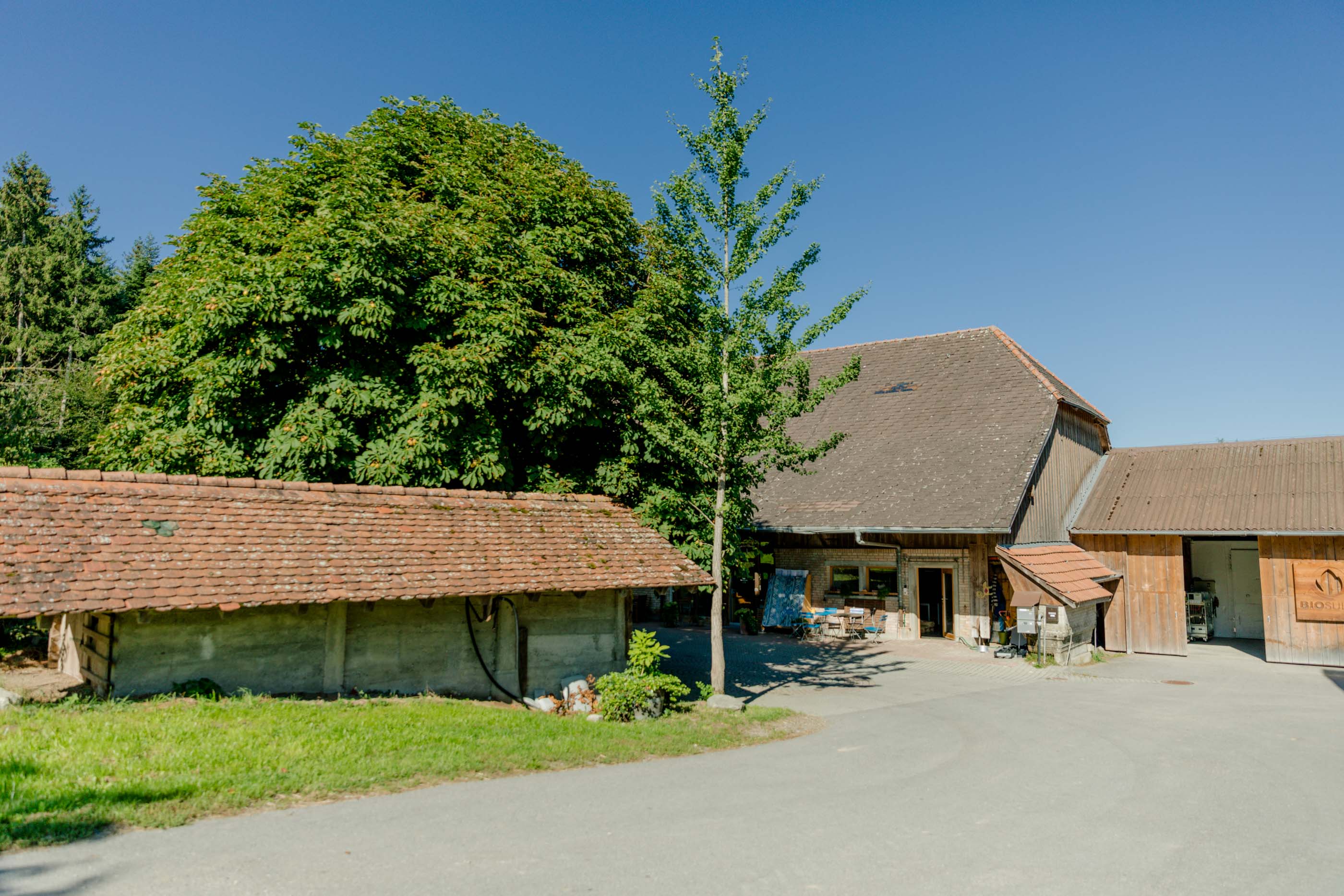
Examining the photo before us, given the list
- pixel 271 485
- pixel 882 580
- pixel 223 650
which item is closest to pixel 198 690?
pixel 223 650

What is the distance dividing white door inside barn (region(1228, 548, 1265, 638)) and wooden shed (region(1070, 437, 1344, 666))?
0.03 metres

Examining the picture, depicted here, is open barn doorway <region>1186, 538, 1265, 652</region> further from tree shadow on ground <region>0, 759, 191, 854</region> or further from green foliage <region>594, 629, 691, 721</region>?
tree shadow on ground <region>0, 759, 191, 854</region>

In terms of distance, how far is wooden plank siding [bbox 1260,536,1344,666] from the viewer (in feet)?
60.0

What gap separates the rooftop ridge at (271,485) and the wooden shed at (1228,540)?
49.9 ft

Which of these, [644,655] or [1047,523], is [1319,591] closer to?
[1047,523]

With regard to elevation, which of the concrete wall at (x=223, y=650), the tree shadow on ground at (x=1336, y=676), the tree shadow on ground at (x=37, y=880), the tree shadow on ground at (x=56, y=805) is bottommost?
the tree shadow on ground at (x=1336, y=676)

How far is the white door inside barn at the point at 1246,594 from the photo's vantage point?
2362cm

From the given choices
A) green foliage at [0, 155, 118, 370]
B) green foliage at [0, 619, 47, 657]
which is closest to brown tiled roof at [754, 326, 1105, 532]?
green foliage at [0, 619, 47, 657]

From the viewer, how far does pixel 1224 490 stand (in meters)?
21.2

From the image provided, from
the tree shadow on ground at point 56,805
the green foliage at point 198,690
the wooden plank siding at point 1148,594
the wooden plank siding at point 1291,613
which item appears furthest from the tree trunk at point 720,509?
the wooden plank siding at point 1291,613

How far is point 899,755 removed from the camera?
10.2 meters

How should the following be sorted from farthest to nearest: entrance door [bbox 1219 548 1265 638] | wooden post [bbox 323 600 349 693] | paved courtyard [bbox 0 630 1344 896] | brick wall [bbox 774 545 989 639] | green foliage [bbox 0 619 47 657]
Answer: entrance door [bbox 1219 548 1265 638] < brick wall [bbox 774 545 989 639] < green foliage [bbox 0 619 47 657] < wooden post [bbox 323 600 349 693] < paved courtyard [bbox 0 630 1344 896]

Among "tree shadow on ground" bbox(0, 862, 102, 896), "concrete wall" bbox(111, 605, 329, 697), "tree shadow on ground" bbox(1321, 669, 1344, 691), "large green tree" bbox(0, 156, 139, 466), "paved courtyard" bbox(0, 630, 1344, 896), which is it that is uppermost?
"large green tree" bbox(0, 156, 139, 466)

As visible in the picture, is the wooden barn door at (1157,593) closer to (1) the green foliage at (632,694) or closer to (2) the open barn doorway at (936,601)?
(2) the open barn doorway at (936,601)
